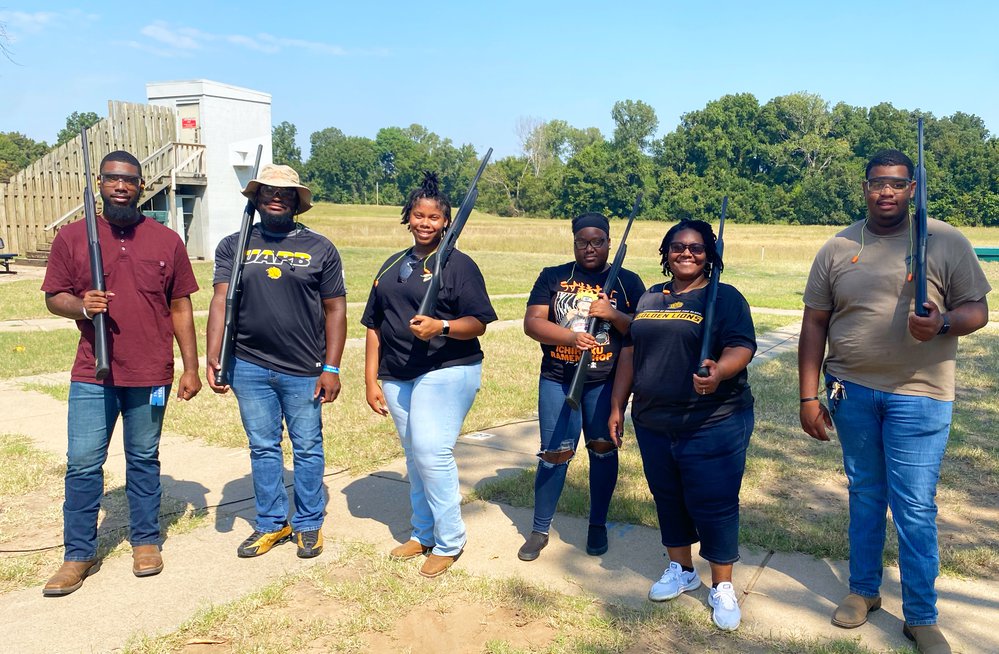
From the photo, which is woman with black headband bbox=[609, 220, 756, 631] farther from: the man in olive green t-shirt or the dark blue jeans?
the man in olive green t-shirt

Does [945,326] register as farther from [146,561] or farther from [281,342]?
[146,561]

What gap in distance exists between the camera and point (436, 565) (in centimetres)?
414

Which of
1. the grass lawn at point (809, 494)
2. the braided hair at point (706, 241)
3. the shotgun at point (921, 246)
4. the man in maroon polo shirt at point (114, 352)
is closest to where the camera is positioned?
the shotgun at point (921, 246)

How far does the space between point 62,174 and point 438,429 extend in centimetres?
2387

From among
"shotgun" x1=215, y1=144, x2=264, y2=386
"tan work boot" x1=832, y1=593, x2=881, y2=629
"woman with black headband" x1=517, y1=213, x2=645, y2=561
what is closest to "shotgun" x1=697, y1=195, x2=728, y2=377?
"woman with black headband" x1=517, y1=213, x2=645, y2=561

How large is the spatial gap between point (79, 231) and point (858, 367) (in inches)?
143

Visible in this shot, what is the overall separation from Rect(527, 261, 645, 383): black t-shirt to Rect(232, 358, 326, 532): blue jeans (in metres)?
1.27

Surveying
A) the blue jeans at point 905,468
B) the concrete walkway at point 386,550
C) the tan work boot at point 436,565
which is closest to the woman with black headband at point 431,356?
the tan work boot at point 436,565

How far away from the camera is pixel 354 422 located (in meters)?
7.18

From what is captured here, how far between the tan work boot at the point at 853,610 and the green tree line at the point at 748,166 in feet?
218

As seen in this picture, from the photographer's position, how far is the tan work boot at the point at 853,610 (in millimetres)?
3529

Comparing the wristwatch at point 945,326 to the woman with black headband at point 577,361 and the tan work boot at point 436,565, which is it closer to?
the woman with black headband at point 577,361

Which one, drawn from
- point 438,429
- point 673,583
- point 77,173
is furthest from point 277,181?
point 77,173

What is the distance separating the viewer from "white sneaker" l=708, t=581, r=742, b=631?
3515mm
